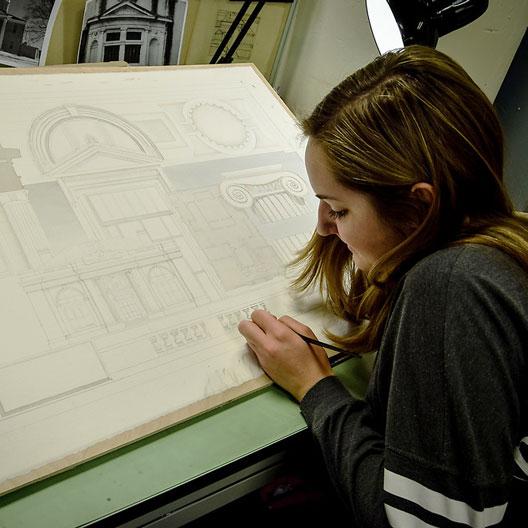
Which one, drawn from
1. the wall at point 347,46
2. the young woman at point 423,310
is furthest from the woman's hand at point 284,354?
the wall at point 347,46

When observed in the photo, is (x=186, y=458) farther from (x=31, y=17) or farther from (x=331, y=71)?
(x=331, y=71)

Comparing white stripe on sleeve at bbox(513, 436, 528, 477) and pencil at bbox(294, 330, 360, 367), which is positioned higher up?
white stripe on sleeve at bbox(513, 436, 528, 477)

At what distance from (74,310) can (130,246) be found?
14 centimetres

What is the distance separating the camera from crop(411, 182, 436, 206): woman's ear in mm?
665

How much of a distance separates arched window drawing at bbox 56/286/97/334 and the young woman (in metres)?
0.20

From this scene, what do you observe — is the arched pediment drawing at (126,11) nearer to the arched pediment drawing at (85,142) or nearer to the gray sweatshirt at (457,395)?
the arched pediment drawing at (85,142)

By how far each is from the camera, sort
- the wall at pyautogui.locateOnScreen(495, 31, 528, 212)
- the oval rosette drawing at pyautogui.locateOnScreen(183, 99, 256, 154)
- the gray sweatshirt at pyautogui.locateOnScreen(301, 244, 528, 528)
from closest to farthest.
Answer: the gray sweatshirt at pyautogui.locateOnScreen(301, 244, 528, 528) < the oval rosette drawing at pyautogui.locateOnScreen(183, 99, 256, 154) < the wall at pyautogui.locateOnScreen(495, 31, 528, 212)

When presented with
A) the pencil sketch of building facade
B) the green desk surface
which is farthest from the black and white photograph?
the green desk surface

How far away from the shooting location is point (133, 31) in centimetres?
126

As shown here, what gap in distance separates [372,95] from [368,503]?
48 centimetres

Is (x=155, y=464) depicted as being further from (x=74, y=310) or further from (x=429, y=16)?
(x=429, y=16)

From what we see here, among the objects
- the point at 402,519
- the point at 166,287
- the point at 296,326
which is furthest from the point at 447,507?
the point at 166,287

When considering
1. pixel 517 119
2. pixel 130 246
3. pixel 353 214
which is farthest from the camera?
pixel 517 119

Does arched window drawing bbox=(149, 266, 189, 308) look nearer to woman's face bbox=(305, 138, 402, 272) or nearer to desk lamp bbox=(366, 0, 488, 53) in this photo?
woman's face bbox=(305, 138, 402, 272)
